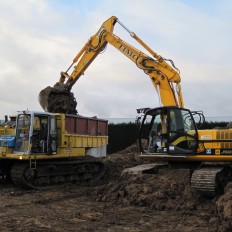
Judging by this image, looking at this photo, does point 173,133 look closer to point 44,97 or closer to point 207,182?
point 207,182

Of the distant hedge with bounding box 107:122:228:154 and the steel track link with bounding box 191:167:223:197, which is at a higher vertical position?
the distant hedge with bounding box 107:122:228:154

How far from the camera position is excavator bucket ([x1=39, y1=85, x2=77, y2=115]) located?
15898mm

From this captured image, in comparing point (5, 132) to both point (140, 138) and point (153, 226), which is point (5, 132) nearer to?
point (140, 138)

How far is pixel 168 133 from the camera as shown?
9828 mm

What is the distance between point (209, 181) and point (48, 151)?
19.5ft

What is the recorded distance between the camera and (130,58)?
15000 mm

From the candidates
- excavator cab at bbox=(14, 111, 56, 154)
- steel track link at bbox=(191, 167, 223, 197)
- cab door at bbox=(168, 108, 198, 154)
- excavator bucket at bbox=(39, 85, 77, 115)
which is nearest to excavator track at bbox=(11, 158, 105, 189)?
excavator cab at bbox=(14, 111, 56, 154)

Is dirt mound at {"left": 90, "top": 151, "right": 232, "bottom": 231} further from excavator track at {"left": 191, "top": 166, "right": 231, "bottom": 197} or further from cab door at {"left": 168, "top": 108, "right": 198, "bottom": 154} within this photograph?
cab door at {"left": 168, "top": 108, "right": 198, "bottom": 154}

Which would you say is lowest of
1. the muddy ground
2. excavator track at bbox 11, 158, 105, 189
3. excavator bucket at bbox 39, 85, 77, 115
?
the muddy ground

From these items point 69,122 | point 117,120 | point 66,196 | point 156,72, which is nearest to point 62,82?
point 69,122

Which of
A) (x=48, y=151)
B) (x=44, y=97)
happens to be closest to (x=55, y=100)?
(x=44, y=97)

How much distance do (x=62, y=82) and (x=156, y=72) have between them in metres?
4.24

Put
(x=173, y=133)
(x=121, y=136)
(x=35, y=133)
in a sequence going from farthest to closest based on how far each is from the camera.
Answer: (x=121, y=136)
(x=35, y=133)
(x=173, y=133)

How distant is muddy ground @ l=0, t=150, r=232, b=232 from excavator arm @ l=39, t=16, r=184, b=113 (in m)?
3.84
